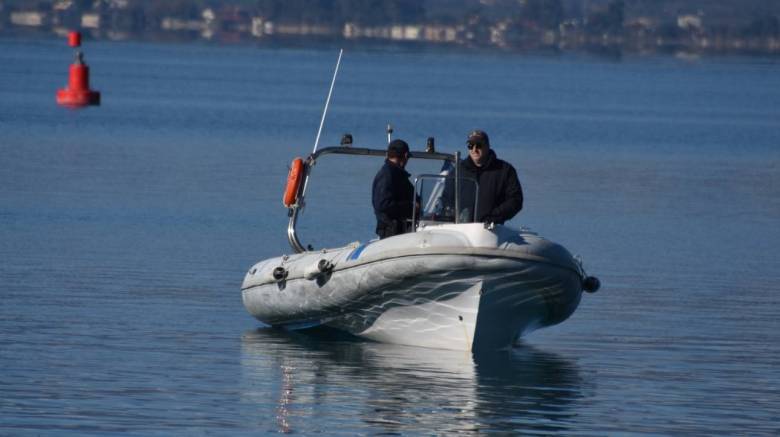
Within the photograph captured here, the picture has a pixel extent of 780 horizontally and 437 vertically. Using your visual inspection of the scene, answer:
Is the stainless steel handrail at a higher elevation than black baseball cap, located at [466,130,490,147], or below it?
below

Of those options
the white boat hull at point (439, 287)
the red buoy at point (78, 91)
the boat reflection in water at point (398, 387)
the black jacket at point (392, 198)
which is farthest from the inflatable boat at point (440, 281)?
the red buoy at point (78, 91)

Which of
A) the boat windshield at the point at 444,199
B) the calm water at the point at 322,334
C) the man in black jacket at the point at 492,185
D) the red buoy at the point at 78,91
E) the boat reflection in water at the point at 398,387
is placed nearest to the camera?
the boat reflection in water at the point at 398,387

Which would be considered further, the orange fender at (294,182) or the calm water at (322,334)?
the orange fender at (294,182)

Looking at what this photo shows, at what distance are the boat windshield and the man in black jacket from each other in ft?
0.12

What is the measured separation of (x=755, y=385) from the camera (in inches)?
606

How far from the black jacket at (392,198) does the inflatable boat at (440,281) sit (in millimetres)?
125

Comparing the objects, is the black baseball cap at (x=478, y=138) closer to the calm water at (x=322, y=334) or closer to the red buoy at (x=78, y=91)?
the calm water at (x=322, y=334)

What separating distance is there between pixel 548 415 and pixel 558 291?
2.08m

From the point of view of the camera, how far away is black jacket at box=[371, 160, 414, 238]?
16.2m

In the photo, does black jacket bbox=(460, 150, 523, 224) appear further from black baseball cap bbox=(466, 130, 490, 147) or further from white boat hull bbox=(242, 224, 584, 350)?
white boat hull bbox=(242, 224, 584, 350)

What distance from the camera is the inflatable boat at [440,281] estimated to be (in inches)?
600

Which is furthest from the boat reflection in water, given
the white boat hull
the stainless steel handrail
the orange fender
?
the orange fender

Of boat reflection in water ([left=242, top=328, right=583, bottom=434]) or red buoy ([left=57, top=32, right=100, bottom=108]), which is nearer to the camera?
boat reflection in water ([left=242, top=328, right=583, bottom=434])

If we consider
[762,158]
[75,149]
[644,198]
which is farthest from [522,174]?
[762,158]
